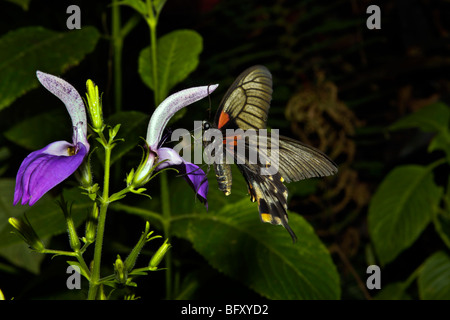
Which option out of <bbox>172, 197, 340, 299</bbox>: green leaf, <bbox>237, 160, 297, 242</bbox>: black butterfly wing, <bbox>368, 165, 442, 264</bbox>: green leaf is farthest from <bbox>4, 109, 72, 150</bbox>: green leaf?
<bbox>368, 165, 442, 264</bbox>: green leaf

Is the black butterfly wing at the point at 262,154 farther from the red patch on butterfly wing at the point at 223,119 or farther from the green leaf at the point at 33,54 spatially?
the green leaf at the point at 33,54

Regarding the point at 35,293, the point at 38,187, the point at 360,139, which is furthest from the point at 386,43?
the point at 38,187

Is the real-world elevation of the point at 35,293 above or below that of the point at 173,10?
below

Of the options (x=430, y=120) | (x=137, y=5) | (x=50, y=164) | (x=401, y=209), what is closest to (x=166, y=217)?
(x=137, y=5)

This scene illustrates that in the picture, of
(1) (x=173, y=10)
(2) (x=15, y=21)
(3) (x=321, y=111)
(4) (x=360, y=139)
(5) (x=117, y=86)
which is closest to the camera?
(5) (x=117, y=86)

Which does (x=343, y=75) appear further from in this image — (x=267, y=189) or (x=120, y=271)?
(x=120, y=271)

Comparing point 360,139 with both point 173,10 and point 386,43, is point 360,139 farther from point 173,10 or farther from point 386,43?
point 173,10
